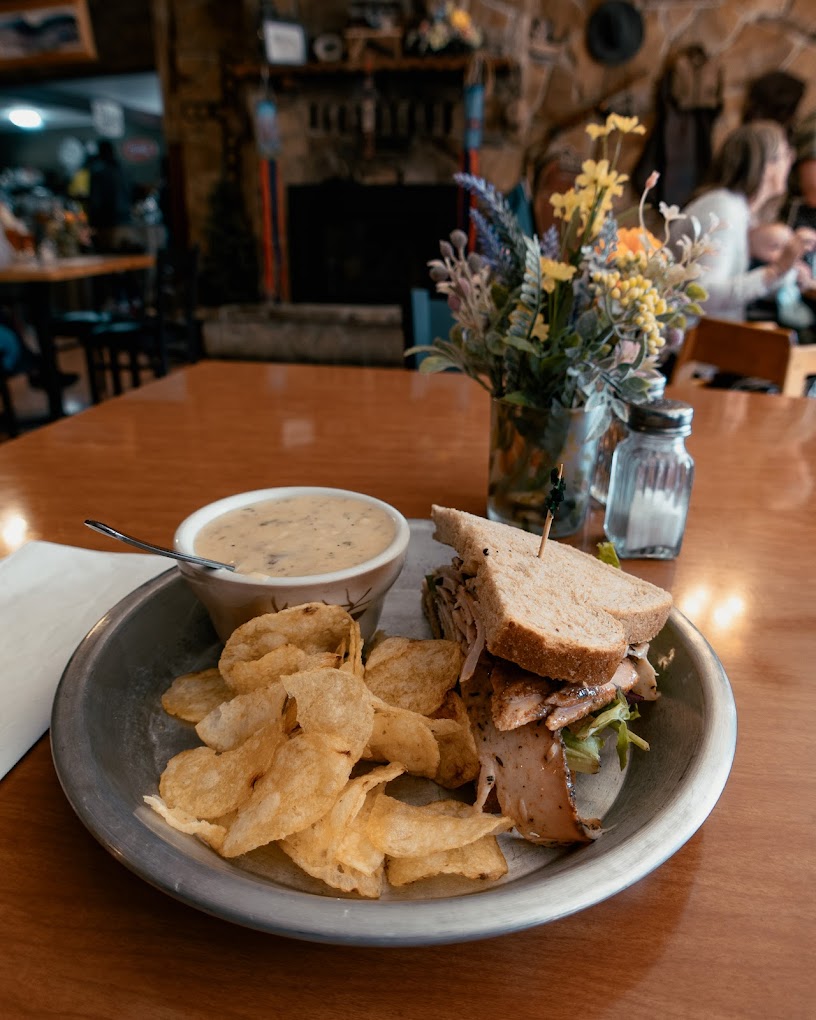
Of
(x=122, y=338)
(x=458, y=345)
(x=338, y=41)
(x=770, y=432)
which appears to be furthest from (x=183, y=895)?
(x=338, y=41)

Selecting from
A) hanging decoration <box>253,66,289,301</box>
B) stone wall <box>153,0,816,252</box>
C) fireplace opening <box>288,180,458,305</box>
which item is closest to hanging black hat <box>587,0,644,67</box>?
stone wall <box>153,0,816,252</box>

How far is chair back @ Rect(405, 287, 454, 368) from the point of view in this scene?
252 centimetres

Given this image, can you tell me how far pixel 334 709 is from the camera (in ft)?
2.17

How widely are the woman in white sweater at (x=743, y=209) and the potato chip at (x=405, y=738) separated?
12.4 feet

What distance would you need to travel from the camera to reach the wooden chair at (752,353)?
2279 millimetres

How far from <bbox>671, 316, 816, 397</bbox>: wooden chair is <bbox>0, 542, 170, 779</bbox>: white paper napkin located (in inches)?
79.6

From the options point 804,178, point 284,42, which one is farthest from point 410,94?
point 804,178

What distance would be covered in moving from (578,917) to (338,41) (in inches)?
264

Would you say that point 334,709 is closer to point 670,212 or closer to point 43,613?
point 43,613

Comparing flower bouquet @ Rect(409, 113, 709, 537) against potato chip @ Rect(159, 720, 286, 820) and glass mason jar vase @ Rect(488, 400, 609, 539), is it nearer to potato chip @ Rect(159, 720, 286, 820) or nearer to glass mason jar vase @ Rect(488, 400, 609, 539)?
glass mason jar vase @ Rect(488, 400, 609, 539)

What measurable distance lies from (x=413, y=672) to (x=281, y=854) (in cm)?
23

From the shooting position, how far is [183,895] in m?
0.51

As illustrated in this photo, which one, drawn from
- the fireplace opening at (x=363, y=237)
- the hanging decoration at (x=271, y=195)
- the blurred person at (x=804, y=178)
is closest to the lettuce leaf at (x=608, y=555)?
the blurred person at (x=804, y=178)

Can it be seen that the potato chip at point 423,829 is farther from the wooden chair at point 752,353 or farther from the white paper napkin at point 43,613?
the wooden chair at point 752,353
